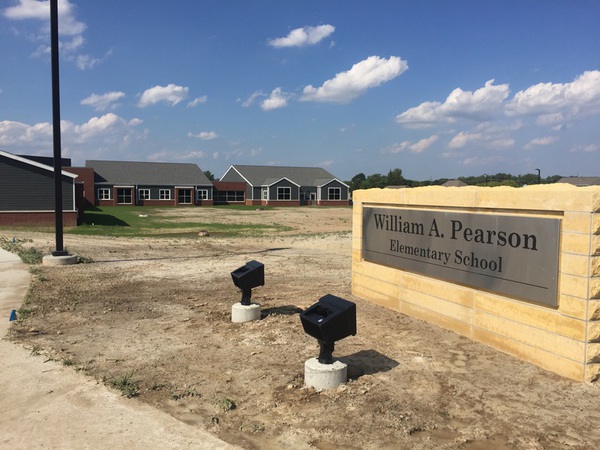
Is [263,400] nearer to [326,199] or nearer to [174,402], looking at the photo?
[174,402]

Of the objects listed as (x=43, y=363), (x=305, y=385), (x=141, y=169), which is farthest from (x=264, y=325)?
(x=141, y=169)

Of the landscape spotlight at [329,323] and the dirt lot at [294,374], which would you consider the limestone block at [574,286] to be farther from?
the landscape spotlight at [329,323]

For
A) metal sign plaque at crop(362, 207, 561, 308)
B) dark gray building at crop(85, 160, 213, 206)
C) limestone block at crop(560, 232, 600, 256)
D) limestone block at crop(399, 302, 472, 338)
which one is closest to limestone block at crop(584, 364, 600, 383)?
metal sign plaque at crop(362, 207, 561, 308)

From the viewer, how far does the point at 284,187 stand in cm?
7094

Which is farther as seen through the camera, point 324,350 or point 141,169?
point 141,169

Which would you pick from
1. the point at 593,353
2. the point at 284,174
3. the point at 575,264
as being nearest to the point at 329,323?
the point at 575,264

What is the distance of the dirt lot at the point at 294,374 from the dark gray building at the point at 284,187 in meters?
60.3

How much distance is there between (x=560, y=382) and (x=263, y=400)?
3336 mm

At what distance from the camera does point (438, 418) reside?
4.45 m

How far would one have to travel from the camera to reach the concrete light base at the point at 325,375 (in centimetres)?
511

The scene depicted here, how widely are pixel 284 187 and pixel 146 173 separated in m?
19.8

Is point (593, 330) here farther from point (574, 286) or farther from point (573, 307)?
point (574, 286)

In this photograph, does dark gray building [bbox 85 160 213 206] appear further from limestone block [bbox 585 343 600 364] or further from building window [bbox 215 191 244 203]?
limestone block [bbox 585 343 600 364]

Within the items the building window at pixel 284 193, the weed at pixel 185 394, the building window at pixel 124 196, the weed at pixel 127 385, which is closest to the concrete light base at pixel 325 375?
the weed at pixel 185 394
